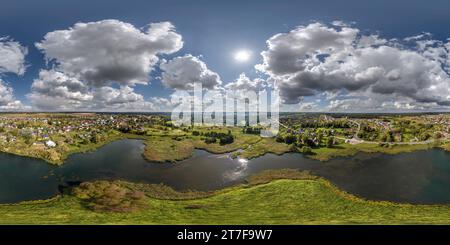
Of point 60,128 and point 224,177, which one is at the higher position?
point 60,128

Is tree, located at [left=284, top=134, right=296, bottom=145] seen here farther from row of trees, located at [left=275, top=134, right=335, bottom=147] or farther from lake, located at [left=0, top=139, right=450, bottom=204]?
lake, located at [left=0, top=139, right=450, bottom=204]

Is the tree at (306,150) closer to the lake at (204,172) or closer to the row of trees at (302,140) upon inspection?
the row of trees at (302,140)

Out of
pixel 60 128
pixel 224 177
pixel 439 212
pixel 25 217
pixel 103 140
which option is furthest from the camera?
pixel 60 128

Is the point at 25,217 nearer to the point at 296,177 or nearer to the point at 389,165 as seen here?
the point at 296,177

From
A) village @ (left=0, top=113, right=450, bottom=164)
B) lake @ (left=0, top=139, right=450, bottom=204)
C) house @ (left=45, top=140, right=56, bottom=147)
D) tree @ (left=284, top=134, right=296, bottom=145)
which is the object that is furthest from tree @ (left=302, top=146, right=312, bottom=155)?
house @ (left=45, top=140, right=56, bottom=147)

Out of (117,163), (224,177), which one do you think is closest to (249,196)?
(224,177)

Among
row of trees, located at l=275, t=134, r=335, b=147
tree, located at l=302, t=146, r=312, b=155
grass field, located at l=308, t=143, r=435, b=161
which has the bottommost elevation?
grass field, located at l=308, t=143, r=435, b=161
